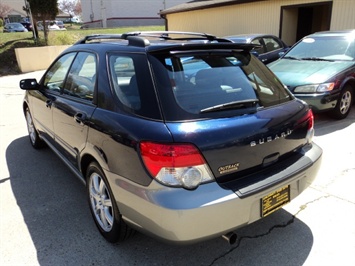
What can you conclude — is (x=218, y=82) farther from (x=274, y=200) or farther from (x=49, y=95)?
(x=49, y=95)

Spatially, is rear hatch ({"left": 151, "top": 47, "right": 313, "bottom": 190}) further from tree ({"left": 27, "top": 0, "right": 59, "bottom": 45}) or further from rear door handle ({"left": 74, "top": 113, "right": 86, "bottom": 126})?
tree ({"left": 27, "top": 0, "right": 59, "bottom": 45})

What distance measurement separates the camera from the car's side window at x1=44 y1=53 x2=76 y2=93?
11.6 ft

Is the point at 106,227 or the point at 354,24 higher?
the point at 354,24

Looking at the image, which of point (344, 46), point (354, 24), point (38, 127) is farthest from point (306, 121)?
point (354, 24)

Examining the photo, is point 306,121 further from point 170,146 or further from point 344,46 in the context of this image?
point 344,46

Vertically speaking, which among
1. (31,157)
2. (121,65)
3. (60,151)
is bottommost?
(31,157)

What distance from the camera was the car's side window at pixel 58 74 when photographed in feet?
11.6

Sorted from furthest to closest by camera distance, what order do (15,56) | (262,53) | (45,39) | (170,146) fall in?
1. (45,39)
2. (15,56)
3. (262,53)
4. (170,146)

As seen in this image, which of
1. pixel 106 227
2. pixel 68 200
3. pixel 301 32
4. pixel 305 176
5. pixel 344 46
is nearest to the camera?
pixel 305 176

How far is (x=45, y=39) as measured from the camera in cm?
1725

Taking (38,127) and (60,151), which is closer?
(60,151)

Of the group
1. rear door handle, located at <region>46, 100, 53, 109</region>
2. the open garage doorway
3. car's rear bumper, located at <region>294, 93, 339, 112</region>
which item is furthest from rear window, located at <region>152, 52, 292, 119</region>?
the open garage doorway

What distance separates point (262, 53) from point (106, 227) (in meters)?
7.71

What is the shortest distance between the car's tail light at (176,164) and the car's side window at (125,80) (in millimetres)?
416
